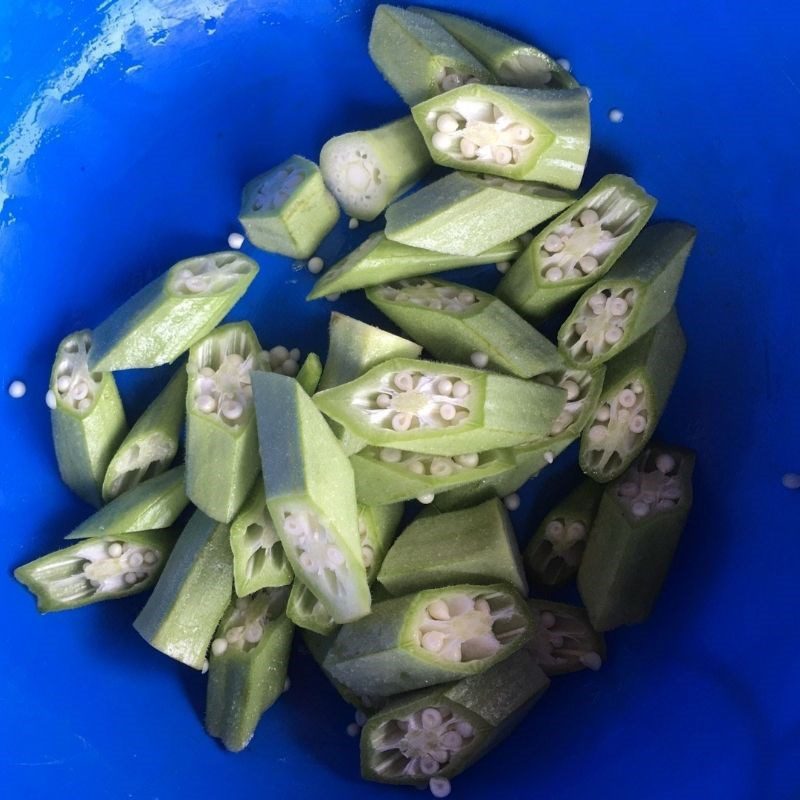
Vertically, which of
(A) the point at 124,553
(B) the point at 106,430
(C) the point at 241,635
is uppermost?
(B) the point at 106,430

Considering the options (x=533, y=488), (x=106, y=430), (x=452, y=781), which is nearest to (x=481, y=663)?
(x=452, y=781)

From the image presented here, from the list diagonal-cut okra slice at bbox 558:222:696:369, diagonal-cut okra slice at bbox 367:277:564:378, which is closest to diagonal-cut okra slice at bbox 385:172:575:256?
diagonal-cut okra slice at bbox 367:277:564:378

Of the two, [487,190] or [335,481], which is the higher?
[487,190]

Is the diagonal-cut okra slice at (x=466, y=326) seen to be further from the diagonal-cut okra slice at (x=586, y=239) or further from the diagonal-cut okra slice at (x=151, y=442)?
the diagonal-cut okra slice at (x=151, y=442)

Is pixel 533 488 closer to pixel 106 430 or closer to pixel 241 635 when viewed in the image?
pixel 241 635

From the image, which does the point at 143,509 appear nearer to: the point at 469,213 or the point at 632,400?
the point at 469,213

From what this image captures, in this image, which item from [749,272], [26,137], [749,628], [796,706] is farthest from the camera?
[26,137]

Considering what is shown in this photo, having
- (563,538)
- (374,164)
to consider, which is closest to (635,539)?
(563,538)

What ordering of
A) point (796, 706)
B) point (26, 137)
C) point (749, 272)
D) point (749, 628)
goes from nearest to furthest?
point (796, 706) → point (749, 628) → point (749, 272) → point (26, 137)

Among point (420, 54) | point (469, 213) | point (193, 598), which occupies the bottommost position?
point (193, 598)
